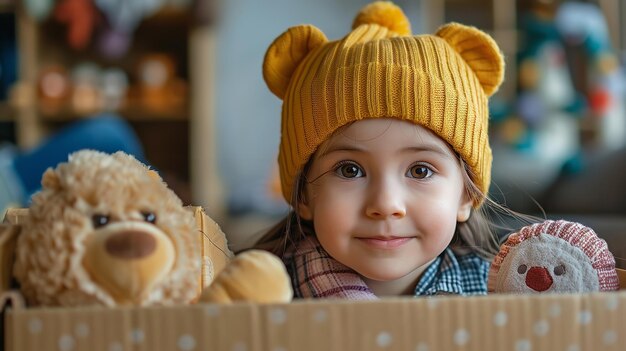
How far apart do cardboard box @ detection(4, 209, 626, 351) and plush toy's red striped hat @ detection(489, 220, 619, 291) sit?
219 mm

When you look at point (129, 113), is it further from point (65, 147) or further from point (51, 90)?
point (65, 147)

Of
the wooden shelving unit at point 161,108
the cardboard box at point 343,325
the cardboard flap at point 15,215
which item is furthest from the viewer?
the wooden shelving unit at point 161,108

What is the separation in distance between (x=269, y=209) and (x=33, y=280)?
9.25ft

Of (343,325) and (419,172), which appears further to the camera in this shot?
(419,172)

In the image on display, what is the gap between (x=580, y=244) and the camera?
790 millimetres

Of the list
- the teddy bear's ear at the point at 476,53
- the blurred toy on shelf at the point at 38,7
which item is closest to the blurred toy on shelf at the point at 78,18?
the blurred toy on shelf at the point at 38,7

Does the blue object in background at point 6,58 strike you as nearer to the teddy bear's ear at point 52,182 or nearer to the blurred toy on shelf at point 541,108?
the blurred toy on shelf at point 541,108

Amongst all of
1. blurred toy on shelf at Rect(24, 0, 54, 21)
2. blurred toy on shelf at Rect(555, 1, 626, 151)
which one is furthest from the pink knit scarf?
blurred toy on shelf at Rect(555, 1, 626, 151)

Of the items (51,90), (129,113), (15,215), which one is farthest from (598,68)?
(15,215)

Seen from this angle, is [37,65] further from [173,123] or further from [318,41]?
[318,41]

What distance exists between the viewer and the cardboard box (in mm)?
533

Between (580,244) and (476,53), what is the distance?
0.83 ft

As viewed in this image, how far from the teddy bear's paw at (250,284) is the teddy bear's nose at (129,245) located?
0.06m

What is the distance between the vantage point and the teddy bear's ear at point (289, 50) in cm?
92
